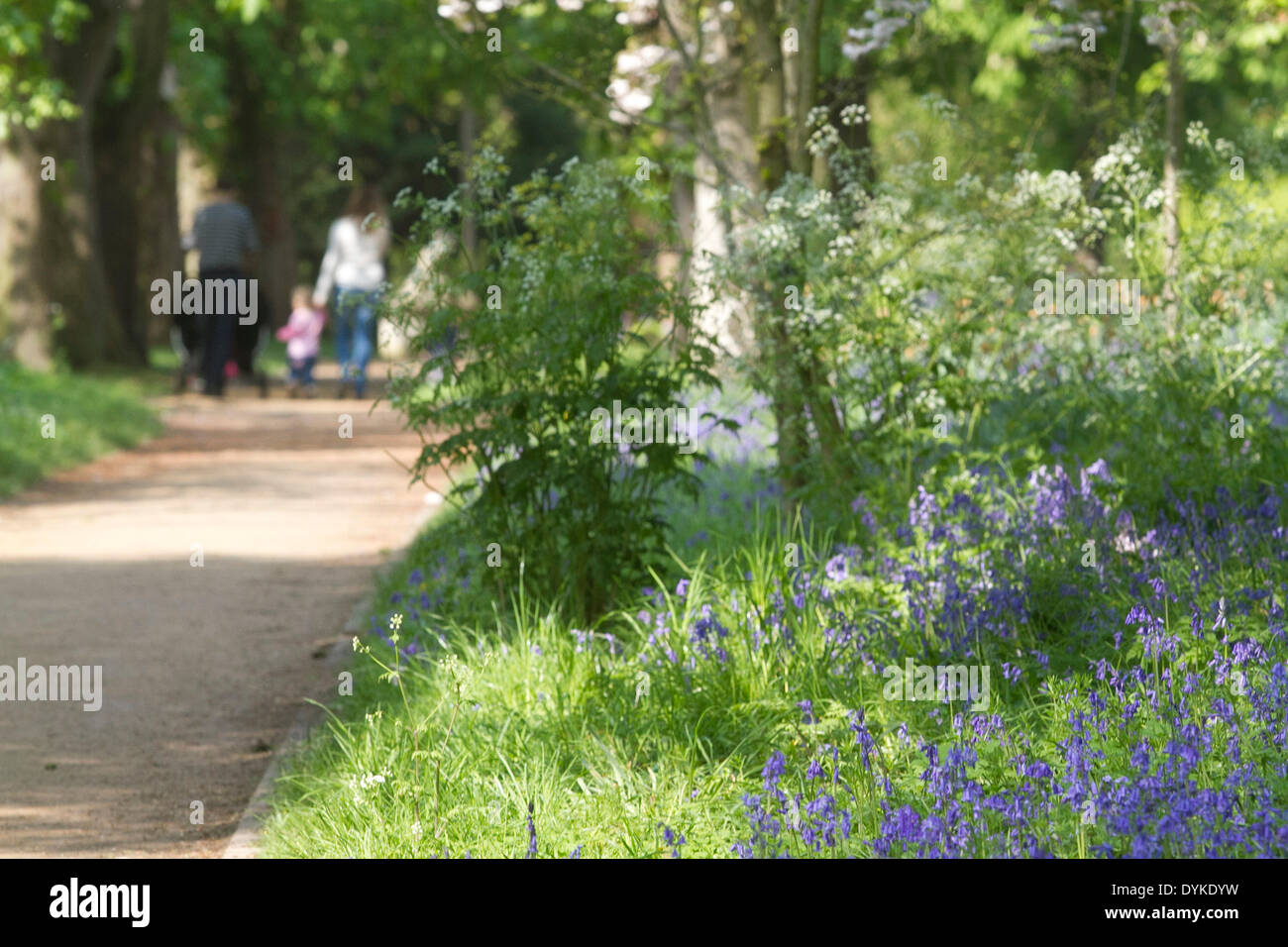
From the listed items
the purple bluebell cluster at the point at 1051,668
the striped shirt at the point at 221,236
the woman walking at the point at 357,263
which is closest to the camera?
the purple bluebell cluster at the point at 1051,668

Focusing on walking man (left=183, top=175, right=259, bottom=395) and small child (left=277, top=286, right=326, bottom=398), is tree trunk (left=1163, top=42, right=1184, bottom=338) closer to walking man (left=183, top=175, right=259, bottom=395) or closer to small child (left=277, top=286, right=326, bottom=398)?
walking man (left=183, top=175, right=259, bottom=395)

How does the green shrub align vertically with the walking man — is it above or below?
below

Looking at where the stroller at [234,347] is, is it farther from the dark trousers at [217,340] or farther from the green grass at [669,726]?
the green grass at [669,726]

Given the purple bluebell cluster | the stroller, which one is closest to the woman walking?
the stroller

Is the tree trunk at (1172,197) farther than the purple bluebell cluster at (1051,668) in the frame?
Yes

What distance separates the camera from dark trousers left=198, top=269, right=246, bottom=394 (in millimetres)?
19594

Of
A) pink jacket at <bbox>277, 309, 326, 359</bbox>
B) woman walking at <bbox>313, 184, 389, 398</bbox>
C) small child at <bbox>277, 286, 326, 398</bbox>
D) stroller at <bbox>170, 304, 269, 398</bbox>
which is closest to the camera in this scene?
woman walking at <bbox>313, 184, 389, 398</bbox>

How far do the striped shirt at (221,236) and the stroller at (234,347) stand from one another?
70 centimetres

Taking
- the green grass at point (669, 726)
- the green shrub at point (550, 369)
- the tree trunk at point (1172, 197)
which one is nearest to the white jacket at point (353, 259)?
the tree trunk at point (1172, 197)

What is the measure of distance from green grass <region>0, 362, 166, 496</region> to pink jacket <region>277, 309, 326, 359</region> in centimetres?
206

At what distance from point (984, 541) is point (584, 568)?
57.8 inches

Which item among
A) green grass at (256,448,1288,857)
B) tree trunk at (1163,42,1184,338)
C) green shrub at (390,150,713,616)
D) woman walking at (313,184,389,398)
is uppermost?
woman walking at (313,184,389,398)

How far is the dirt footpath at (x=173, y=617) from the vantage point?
18.5 feet

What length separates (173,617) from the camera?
8.36m
